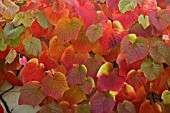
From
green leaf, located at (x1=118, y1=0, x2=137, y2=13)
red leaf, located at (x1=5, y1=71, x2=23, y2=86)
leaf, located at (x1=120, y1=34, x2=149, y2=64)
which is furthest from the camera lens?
red leaf, located at (x1=5, y1=71, x2=23, y2=86)

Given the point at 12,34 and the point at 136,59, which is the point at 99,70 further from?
the point at 12,34

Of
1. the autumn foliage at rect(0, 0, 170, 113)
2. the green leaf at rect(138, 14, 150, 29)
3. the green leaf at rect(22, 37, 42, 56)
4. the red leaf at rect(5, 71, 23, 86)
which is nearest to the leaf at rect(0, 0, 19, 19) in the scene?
the autumn foliage at rect(0, 0, 170, 113)

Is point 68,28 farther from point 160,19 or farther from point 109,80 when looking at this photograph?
point 160,19

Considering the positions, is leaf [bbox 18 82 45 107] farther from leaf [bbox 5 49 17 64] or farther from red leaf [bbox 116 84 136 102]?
red leaf [bbox 116 84 136 102]

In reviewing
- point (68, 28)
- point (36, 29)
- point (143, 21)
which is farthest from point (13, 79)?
point (143, 21)

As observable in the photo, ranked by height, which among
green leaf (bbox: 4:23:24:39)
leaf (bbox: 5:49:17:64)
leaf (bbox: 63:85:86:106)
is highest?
green leaf (bbox: 4:23:24:39)

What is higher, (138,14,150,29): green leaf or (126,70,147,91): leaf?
(138,14,150,29): green leaf

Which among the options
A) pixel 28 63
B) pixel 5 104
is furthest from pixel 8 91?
pixel 28 63
